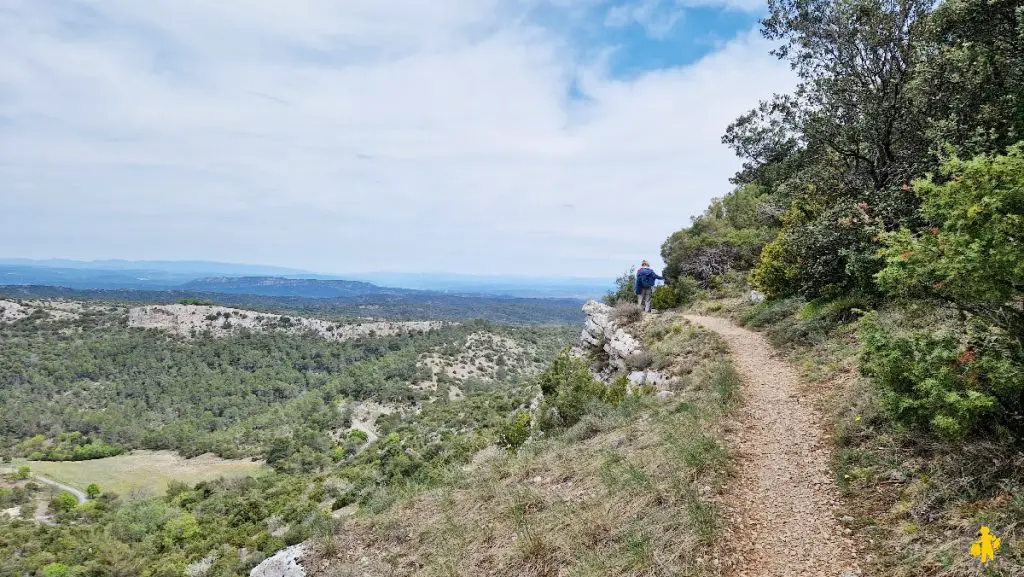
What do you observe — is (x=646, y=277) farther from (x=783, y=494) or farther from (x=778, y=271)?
(x=783, y=494)

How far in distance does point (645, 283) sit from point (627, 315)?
1.56 meters

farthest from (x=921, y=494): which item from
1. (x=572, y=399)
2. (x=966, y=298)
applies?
(x=572, y=399)

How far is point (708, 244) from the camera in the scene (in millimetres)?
27312

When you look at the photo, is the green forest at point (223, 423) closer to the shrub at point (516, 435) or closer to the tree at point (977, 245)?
the shrub at point (516, 435)

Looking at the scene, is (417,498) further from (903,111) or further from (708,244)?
(708,244)

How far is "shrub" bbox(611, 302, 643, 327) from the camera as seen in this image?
20578 mm

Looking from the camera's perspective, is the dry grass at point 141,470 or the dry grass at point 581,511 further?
the dry grass at point 141,470

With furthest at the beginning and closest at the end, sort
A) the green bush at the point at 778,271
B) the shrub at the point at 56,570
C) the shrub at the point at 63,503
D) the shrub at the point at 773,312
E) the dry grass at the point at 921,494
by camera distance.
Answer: the shrub at the point at 63,503
the shrub at the point at 56,570
the green bush at the point at 778,271
the shrub at the point at 773,312
the dry grass at the point at 921,494

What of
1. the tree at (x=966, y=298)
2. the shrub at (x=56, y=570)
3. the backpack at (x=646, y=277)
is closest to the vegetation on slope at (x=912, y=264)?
the tree at (x=966, y=298)

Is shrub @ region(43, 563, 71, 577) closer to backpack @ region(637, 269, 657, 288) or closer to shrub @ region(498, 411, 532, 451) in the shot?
shrub @ region(498, 411, 532, 451)

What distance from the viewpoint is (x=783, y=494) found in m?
6.41

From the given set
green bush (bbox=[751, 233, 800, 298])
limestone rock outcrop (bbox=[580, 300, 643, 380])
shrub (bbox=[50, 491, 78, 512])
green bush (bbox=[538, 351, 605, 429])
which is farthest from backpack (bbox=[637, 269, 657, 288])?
shrub (bbox=[50, 491, 78, 512])

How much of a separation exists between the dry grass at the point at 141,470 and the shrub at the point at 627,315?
153 ft

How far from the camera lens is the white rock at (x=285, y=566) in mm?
8758
